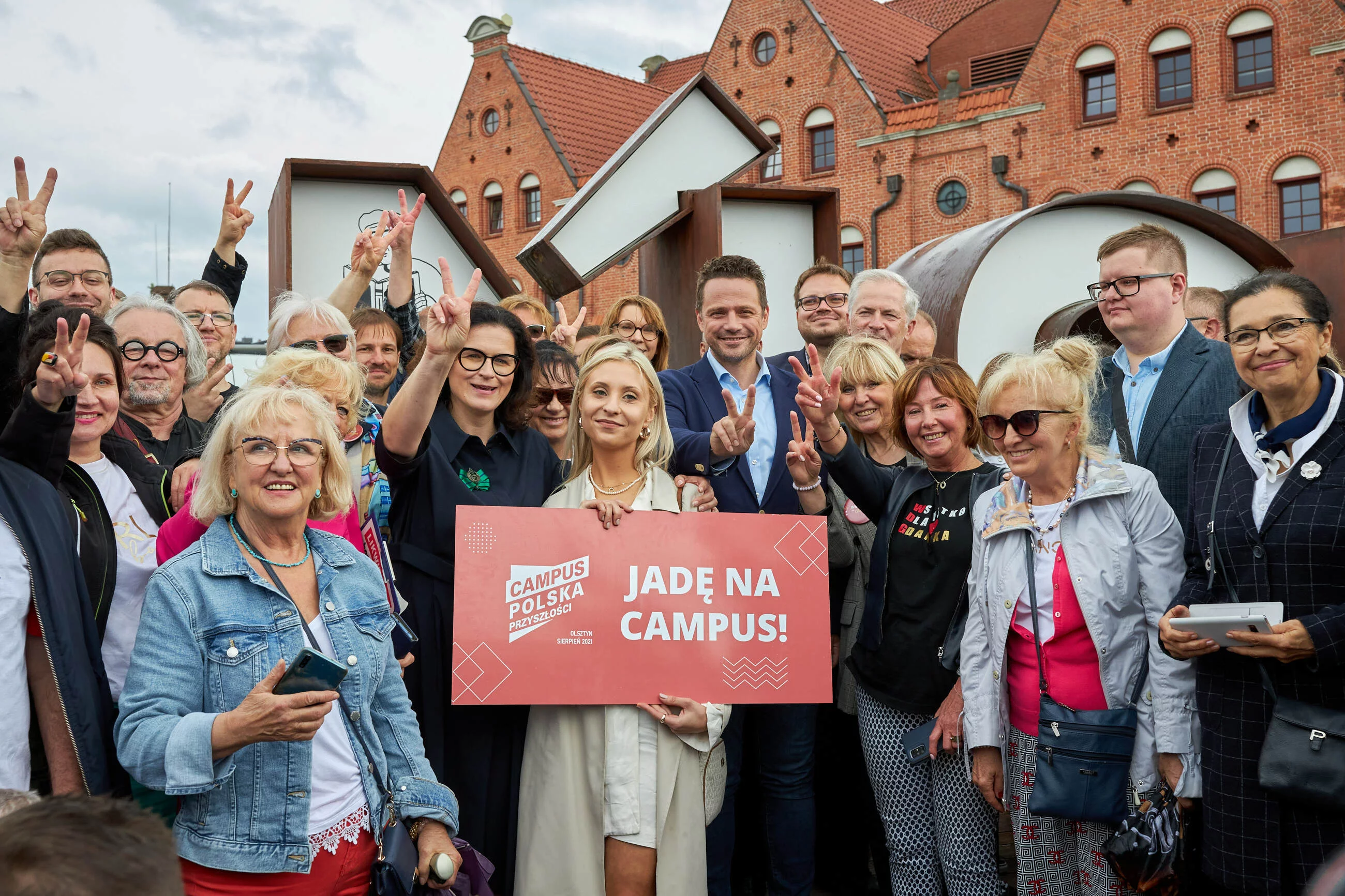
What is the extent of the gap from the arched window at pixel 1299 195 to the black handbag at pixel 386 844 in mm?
23014

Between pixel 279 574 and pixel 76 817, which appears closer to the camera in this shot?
pixel 76 817

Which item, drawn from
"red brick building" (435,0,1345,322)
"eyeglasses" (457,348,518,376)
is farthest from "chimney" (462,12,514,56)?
"eyeglasses" (457,348,518,376)

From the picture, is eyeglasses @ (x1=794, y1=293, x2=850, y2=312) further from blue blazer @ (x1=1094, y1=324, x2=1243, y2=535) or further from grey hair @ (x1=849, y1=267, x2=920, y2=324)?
blue blazer @ (x1=1094, y1=324, x2=1243, y2=535)

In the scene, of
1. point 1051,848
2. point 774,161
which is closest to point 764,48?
point 774,161

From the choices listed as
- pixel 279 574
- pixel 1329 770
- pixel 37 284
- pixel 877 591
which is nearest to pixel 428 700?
pixel 279 574

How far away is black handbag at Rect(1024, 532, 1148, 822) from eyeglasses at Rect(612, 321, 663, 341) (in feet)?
8.93

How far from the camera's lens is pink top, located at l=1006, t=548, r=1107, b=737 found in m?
3.38

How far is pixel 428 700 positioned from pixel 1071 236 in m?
5.96

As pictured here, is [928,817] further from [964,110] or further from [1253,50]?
[964,110]

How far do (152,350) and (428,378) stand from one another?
135cm

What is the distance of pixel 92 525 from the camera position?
121 inches

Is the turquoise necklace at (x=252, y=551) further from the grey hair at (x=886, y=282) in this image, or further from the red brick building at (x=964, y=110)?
Answer: the red brick building at (x=964, y=110)

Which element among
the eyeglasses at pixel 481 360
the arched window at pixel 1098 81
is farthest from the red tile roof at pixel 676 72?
the eyeglasses at pixel 481 360

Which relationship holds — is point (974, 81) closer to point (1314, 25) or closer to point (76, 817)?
point (1314, 25)
